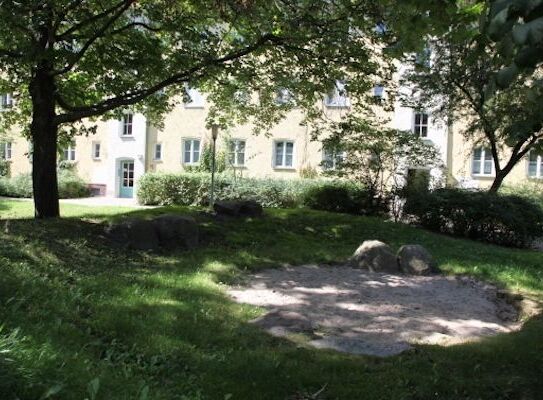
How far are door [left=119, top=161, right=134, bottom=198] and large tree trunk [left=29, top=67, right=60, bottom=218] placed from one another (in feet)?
76.9

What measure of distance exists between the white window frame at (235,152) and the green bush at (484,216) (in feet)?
61.1

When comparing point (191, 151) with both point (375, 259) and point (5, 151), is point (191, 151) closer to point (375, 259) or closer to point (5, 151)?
point (5, 151)

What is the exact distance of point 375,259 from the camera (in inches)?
408

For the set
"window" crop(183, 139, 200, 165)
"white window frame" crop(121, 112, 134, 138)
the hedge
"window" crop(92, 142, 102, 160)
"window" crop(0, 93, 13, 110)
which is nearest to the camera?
"window" crop(0, 93, 13, 110)

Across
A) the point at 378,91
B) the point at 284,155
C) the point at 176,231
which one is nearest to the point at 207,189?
the point at 284,155

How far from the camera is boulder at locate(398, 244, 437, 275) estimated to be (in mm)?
10133

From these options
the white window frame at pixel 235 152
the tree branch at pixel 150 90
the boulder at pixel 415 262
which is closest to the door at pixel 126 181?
the white window frame at pixel 235 152

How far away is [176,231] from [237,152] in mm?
22802

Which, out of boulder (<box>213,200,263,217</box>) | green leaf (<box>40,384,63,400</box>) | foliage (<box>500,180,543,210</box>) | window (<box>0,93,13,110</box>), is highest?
window (<box>0,93,13,110</box>)

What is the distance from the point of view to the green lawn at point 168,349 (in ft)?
12.2

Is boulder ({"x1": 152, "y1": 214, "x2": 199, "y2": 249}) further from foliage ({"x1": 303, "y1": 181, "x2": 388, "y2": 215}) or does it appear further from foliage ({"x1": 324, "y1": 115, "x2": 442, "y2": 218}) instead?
foliage ({"x1": 303, "y1": 181, "x2": 388, "y2": 215})

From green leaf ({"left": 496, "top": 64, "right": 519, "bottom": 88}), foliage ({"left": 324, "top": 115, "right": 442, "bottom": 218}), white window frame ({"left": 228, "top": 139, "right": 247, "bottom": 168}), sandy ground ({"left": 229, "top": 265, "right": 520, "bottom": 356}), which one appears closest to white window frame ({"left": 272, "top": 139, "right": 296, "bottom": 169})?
white window frame ({"left": 228, "top": 139, "right": 247, "bottom": 168})

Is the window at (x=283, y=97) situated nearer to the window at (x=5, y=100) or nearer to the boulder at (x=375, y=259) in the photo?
the boulder at (x=375, y=259)

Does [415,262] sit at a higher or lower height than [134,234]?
lower
